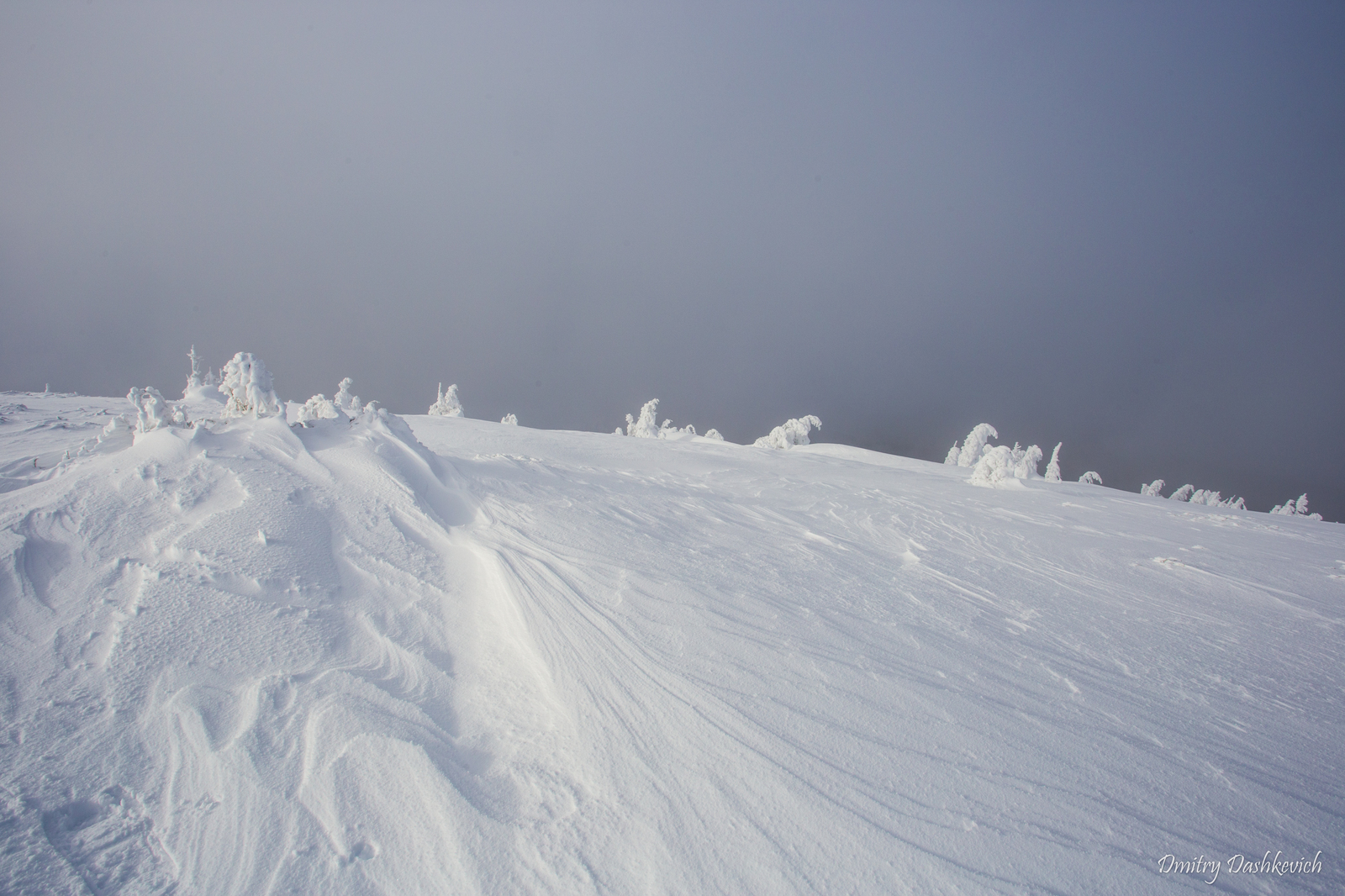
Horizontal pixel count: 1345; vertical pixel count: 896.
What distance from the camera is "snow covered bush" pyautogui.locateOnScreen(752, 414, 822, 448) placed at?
22.3 m

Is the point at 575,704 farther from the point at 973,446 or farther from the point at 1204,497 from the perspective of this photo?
the point at 1204,497

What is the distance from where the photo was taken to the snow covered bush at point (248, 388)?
6750 millimetres

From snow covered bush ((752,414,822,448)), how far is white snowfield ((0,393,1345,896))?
16.6 m

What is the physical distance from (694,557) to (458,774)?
9.96ft

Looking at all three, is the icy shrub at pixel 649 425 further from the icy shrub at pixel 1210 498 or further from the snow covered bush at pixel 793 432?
the icy shrub at pixel 1210 498

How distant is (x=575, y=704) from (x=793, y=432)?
20663 mm

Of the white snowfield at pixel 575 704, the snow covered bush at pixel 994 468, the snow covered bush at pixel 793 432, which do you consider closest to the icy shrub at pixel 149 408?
the white snowfield at pixel 575 704

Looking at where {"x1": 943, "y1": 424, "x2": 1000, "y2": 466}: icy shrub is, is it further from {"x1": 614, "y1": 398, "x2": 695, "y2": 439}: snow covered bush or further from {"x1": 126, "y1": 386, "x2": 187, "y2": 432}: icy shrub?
Answer: {"x1": 126, "y1": 386, "x2": 187, "y2": 432}: icy shrub

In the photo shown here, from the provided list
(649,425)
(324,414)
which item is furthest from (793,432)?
(324,414)

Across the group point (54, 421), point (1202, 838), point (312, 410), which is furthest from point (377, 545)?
point (54, 421)

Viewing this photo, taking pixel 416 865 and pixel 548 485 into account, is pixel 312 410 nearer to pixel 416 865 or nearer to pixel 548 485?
pixel 548 485

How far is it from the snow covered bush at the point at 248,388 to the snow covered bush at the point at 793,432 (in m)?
17.8

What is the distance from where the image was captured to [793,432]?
74.4 feet

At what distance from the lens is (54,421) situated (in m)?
7.94
